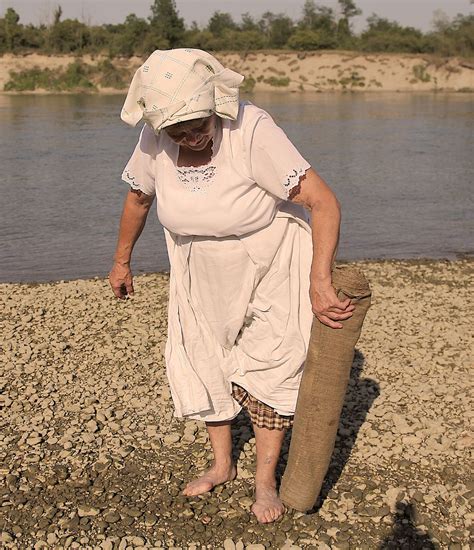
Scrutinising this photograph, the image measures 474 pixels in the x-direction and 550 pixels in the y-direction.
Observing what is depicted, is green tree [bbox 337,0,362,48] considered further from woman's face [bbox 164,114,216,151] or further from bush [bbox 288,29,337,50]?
woman's face [bbox 164,114,216,151]

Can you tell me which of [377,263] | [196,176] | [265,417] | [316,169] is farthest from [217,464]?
[316,169]

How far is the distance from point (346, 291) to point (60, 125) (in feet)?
79.1

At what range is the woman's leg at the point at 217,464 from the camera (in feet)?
12.2

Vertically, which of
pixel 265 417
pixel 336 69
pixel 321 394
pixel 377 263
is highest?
pixel 336 69

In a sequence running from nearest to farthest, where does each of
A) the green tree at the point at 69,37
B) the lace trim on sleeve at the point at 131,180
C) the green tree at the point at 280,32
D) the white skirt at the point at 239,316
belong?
the white skirt at the point at 239,316
the lace trim on sleeve at the point at 131,180
the green tree at the point at 69,37
the green tree at the point at 280,32

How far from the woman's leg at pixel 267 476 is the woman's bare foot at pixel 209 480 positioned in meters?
0.22

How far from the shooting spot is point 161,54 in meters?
2.85

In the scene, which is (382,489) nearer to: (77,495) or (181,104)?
(77,495)

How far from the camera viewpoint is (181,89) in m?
2.79

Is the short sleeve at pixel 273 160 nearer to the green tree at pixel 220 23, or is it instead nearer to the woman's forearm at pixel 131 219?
the woman's forearm at pixel 131 219

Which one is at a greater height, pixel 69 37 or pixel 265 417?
pixel 69 37

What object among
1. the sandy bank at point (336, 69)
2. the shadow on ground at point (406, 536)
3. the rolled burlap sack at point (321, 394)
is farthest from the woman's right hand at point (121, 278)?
the sandy bank at point (336, 69)

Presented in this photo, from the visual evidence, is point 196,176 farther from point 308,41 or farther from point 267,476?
point 308,41

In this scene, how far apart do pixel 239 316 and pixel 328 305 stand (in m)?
0.41
